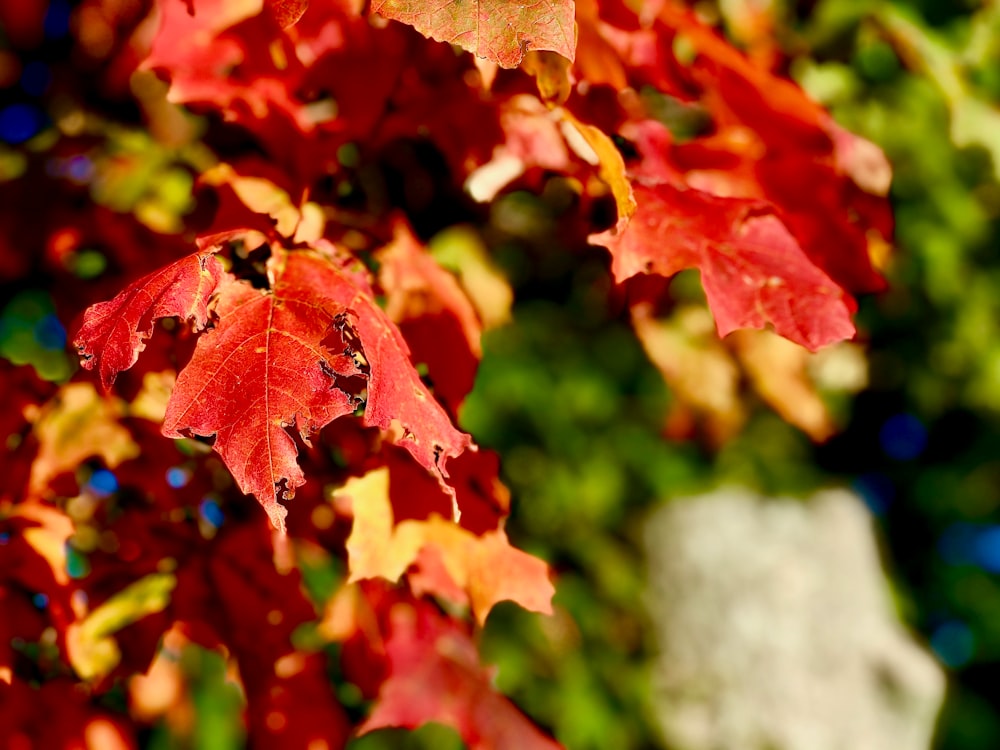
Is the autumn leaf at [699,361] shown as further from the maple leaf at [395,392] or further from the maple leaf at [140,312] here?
the maple leaf at [140,312]

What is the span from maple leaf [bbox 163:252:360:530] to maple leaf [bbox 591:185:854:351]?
25 centimetres

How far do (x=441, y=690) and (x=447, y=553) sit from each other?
22 cm

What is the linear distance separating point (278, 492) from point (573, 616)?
162 centimetres

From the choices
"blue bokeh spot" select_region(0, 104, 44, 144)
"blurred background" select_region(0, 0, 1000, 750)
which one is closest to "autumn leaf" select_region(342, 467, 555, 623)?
"blurred background" select_region(0, 0, 1000, 750)

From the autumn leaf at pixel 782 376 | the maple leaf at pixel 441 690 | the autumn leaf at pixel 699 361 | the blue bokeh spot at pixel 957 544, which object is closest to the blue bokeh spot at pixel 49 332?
the maple leaf at pixel 441 690

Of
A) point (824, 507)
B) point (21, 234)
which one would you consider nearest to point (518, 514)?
point (824, 507)

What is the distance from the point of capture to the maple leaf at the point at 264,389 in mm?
641

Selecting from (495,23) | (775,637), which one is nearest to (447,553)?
(495,23)

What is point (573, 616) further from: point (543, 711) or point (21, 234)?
point (21, 234)

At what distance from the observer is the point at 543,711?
211 cm

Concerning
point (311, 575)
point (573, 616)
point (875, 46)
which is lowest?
point (573, 616)

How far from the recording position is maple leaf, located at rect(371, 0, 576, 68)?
0.59 meters

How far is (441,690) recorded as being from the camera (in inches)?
39.9

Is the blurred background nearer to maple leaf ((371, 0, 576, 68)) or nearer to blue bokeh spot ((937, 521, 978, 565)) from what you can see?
blue bokeh spot ((937, 521, 978, 565))
